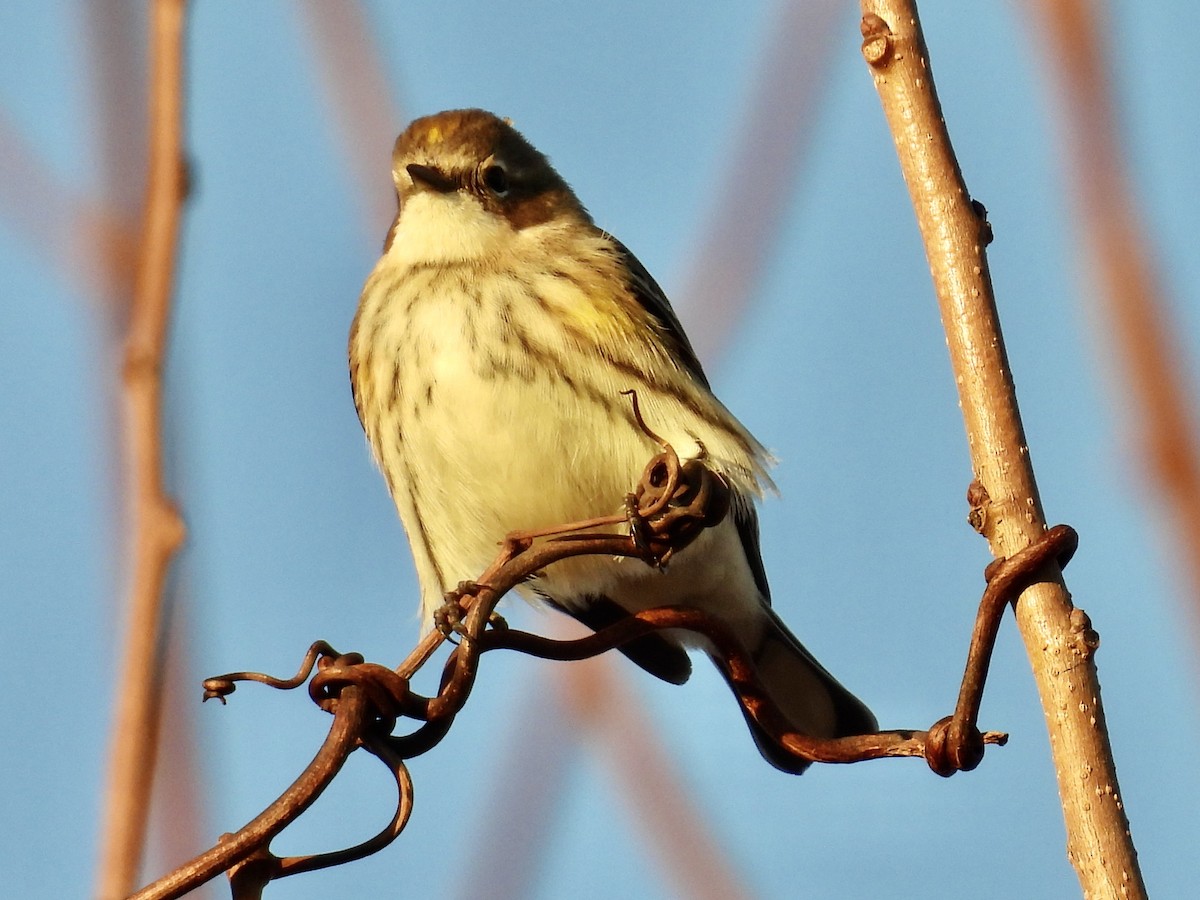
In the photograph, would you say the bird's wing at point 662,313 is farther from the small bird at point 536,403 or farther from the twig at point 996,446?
the twig at point 996,446

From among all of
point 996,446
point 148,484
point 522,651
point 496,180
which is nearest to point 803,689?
point 496,180

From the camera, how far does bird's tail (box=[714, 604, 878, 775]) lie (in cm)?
443

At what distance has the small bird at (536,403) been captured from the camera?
4.02m

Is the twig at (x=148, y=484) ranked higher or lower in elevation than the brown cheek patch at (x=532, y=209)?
lower

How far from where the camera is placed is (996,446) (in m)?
1.84

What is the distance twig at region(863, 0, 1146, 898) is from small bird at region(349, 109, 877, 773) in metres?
1.71

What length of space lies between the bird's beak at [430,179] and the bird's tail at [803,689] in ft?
5.52

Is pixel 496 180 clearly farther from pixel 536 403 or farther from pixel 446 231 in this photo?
pixel 536 403

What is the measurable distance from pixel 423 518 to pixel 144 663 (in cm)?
272

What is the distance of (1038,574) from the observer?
69.9 inches

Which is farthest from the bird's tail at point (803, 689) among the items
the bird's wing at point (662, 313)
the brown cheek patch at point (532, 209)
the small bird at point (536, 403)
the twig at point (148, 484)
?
the twig at point (148, 484)

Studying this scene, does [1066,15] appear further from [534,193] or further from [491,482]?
[534,193]

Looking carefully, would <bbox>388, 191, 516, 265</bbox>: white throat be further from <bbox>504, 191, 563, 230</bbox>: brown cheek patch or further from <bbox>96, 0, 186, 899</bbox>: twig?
<bbox>96, 0, 186, 899</bbox>: twig

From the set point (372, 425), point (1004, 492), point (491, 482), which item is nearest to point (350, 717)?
point (1004, 492)
